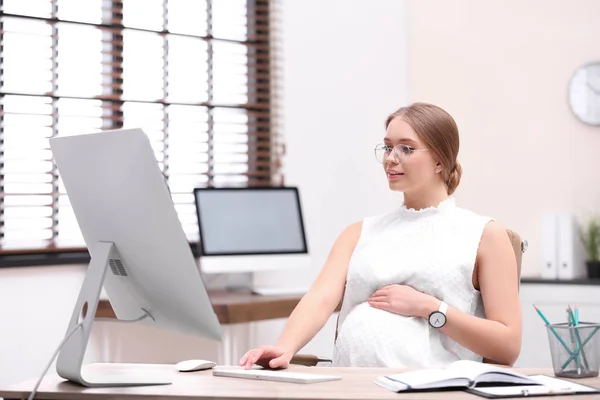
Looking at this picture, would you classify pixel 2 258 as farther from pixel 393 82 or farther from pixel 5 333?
pixel 393 82

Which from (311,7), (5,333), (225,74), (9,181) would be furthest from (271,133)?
(5,333)

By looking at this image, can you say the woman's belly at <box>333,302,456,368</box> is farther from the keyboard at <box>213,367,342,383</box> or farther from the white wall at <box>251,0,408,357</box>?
the white wall at <box>251,0,408,357</box>

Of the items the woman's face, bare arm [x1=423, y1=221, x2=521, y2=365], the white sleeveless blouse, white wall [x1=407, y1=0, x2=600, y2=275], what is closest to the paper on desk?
bare arm [x1=423, y1=221, x2=521, y2=365]

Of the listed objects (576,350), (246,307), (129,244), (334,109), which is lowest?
(246,307)

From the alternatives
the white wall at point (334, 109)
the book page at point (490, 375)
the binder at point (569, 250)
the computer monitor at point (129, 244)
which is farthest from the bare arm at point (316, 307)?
the binder at point (569, 250)

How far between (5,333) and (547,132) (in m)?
2.68

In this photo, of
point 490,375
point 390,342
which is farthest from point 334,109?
point 490,375

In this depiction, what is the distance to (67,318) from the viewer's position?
3.62m

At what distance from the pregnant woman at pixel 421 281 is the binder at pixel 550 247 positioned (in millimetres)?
1937

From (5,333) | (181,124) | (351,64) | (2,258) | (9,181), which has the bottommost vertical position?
(5,333)

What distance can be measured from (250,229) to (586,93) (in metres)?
1.78

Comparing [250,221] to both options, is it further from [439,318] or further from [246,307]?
[439,318]

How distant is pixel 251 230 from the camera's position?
12.7 ft

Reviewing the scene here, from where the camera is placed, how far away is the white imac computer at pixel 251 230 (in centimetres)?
377
